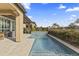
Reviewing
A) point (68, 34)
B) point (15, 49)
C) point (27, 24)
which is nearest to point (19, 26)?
point (27, 24)

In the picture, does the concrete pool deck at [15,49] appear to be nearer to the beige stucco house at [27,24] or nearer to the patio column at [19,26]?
the patio column at [19,26]

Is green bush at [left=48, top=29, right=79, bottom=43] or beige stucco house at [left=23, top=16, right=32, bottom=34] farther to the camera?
beige stucco house at [left=23, top=16, right=32, bottom=34]

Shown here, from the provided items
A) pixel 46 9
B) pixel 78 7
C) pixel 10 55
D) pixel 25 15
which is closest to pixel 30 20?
pixel 25 15

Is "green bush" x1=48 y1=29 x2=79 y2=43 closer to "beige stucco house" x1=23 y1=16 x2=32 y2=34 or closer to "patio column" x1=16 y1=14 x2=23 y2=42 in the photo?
"beige stucco house" x1=23 y1=16 x2=32 y2=34

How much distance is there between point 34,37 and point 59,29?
3437 millimetres

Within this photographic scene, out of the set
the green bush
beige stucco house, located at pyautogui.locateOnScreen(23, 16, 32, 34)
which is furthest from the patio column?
the green bush

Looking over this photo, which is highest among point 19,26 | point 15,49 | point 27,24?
point 27,24

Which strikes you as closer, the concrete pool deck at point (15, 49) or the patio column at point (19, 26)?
the concrete pool deck at point (15, 49)

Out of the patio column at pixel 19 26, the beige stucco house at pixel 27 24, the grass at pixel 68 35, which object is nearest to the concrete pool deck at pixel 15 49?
the patio column at pixel 19 26

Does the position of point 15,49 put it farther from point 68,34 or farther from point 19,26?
point 68,34

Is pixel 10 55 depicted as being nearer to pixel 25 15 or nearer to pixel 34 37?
pixel 25 15

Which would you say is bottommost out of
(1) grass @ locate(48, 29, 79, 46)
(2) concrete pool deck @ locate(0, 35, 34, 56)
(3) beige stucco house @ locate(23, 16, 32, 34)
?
(2) concrete pool deck @ locate(0, 35, 34, 56)

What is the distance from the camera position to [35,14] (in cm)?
1592

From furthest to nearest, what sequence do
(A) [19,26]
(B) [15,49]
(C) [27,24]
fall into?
(C) [27,24], (A) [19,26], (B) [15,49]
